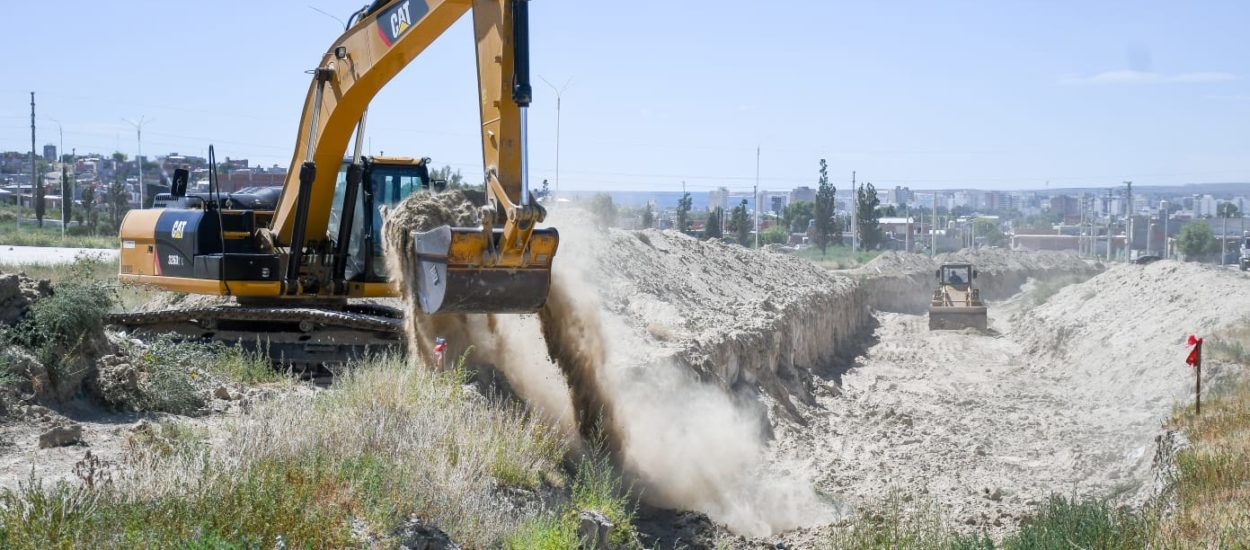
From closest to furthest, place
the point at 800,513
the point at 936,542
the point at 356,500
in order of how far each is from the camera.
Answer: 1. the point at 356,500
2. the point at 936,542
3. the point at 800,513

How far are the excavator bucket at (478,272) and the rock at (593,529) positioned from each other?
1879 mm

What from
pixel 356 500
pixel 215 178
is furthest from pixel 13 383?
pixel 215 178

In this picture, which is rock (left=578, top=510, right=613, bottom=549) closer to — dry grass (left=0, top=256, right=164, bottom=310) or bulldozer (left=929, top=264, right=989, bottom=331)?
dry grass (left=0, top=256, right=164, bottom=310)

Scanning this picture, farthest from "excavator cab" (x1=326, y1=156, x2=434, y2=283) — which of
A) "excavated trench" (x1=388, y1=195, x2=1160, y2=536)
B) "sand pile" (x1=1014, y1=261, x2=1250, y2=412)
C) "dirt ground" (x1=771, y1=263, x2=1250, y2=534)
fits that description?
"sand pile" (x1=1014, y1=261, x2=1250, y2=412)

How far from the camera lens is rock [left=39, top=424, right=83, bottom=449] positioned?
9172 millimetres

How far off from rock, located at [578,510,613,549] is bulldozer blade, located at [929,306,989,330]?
2741 centimetres

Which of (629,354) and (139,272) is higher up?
(139,272)

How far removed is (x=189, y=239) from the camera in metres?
14.9

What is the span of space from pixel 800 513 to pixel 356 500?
6.60 m

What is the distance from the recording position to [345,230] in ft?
47.4

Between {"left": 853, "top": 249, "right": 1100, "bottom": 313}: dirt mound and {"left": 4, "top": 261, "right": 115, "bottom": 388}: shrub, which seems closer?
{"left": 4, "top": 261, "right": 115, "bottom": 388}: shrub

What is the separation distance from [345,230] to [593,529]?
5862 millimetres

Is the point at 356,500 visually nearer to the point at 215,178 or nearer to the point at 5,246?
the point at 215,178

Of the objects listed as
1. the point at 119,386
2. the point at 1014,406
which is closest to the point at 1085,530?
the point at 119,386
